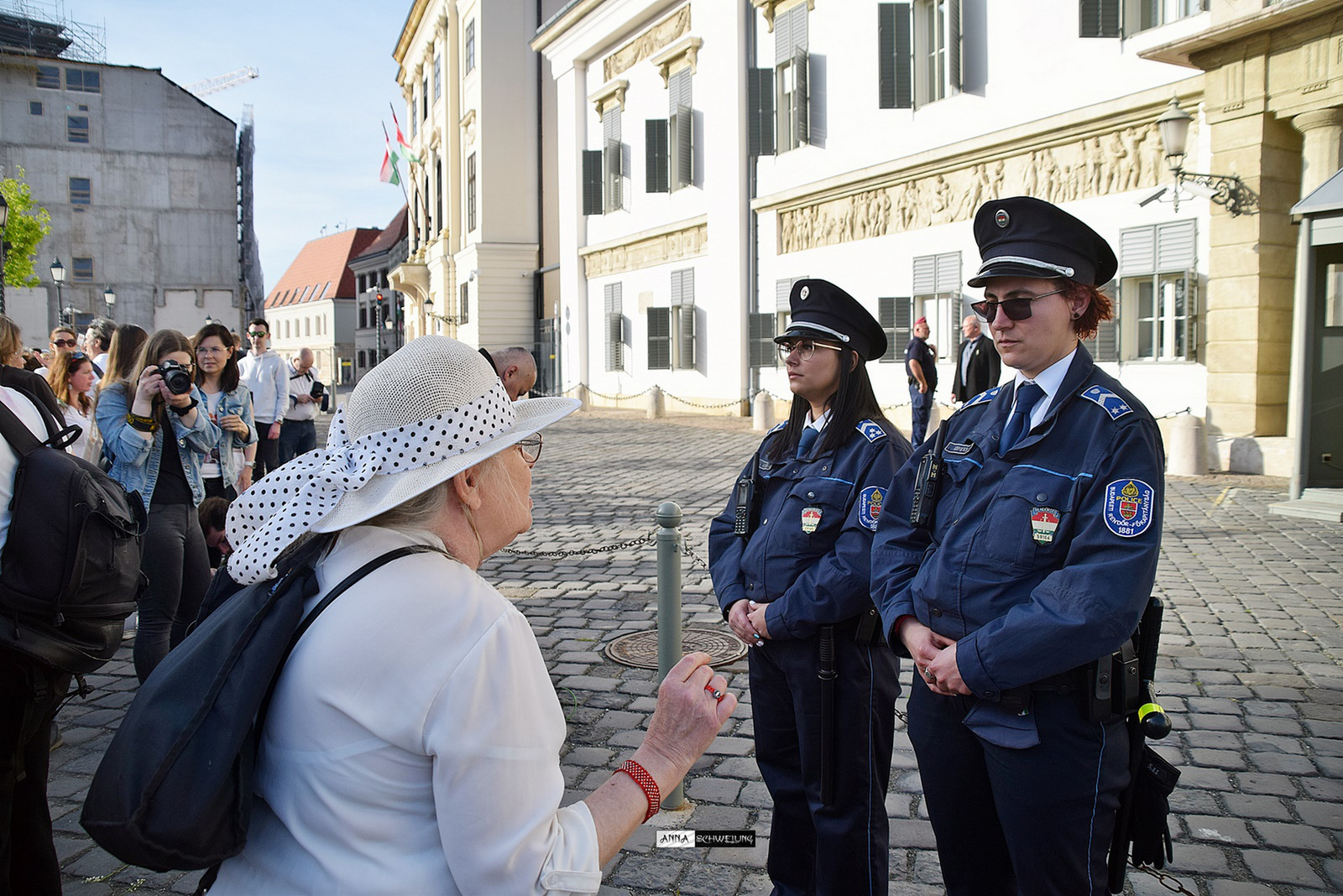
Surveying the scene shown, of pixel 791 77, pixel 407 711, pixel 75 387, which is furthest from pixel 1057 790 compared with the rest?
pixel 791 77

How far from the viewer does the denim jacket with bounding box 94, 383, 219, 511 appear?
16.4 ft

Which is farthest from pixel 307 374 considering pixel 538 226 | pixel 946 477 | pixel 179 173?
pixel 179 173

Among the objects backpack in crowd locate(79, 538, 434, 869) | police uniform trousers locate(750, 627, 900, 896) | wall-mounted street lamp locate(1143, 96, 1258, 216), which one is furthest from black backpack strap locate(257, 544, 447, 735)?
wall-mounted street lamp locate(1143, 96, 1258, 216)

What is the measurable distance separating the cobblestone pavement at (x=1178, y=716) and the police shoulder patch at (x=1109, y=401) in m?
1.85

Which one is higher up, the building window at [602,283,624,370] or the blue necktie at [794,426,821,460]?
the building window at [602,283,624,370]

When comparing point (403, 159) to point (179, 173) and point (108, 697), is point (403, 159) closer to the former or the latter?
point (179, 173)

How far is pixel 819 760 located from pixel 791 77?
67.1 ft

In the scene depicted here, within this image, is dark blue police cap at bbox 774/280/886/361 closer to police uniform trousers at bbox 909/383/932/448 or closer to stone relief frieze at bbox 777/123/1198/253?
stone relief frieze at bbox 777/123/1198/253

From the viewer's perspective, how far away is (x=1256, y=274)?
12.5 meters

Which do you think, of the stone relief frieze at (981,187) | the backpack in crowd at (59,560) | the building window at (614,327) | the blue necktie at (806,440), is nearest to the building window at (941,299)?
the stone relief frieze at (981,187)

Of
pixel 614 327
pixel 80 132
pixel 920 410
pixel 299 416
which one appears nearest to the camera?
pixel 299 416

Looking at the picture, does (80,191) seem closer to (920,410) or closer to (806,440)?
(920,410)

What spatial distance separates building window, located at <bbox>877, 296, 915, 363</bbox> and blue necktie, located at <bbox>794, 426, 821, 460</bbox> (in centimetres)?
1538

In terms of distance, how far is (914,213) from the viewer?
60.5ft
